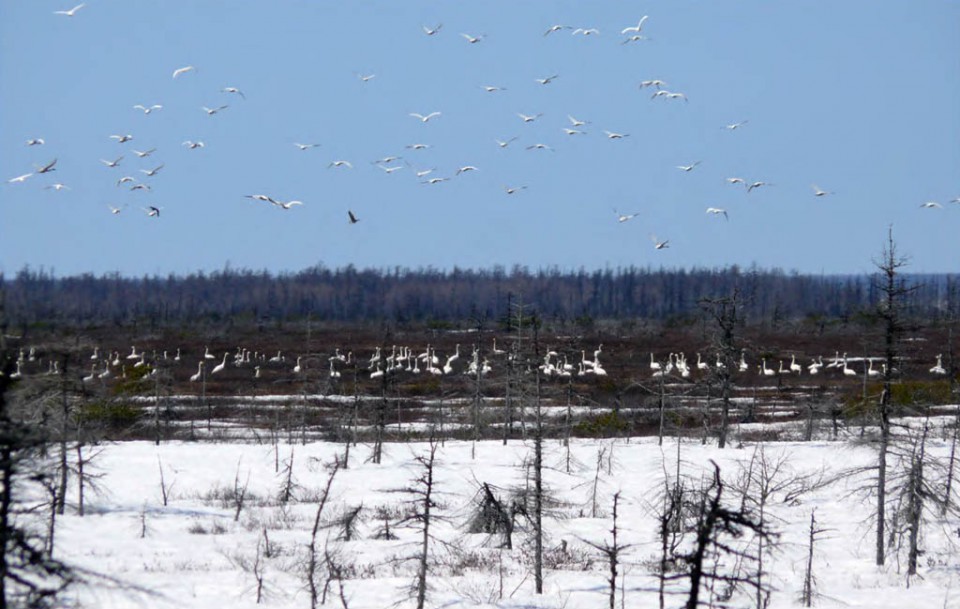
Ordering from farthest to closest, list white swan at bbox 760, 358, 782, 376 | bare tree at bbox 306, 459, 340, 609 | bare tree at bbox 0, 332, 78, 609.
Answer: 1. white swan at bbox 760, 358, 782, 376
2. bare tree at bbox 306, 459, 340, 609
3. bare tree at bbox 0, 332, 78, 609

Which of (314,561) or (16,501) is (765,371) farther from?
(16,501)

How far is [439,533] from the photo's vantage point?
3422 cm

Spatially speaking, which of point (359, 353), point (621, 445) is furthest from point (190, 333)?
point (621, 445)

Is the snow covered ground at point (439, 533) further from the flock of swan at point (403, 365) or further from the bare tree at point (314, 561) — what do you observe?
the flock of swan at point (403, 365)

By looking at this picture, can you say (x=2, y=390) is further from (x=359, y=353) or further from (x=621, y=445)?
(x=359, y=353)

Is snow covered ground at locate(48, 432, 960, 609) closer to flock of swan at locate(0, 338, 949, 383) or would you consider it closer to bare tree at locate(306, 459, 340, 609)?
bare tree at locate(306, 459, 340, 609)

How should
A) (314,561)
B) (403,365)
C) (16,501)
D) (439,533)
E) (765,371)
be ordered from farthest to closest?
(403,365), (765,371), (439,533), (314,561), (16,501)

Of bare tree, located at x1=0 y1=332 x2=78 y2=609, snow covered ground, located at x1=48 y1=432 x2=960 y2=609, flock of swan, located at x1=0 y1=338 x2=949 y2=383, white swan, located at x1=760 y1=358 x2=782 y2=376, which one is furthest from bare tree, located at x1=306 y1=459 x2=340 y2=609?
white swan, located at x1=760 y1=358 x2=782 y2=376

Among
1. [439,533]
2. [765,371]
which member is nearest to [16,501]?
[439,533]

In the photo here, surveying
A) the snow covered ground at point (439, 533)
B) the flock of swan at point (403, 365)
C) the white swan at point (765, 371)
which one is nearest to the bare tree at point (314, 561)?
the snow covered ground at point (439, 533)

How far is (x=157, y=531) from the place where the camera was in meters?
32.1

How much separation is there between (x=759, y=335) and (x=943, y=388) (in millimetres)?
47277

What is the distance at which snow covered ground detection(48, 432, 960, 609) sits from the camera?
2497 centimetres

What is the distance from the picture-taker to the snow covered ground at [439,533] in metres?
25.0
